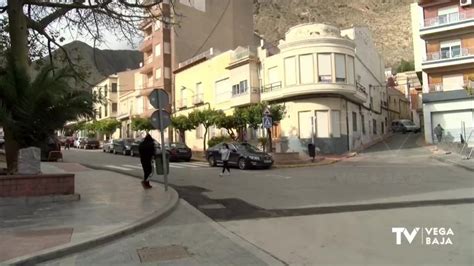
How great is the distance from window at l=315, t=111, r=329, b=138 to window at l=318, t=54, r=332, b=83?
7.90ft

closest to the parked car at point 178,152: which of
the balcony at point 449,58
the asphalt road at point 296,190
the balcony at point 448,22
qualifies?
the asphalt road at point 296,190

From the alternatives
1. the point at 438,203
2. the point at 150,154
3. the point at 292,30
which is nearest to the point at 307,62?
the point at 292,30

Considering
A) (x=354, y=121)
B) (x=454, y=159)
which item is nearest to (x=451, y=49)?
(x=354, y=121)

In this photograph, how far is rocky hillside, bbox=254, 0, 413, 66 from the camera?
125125 millimetres

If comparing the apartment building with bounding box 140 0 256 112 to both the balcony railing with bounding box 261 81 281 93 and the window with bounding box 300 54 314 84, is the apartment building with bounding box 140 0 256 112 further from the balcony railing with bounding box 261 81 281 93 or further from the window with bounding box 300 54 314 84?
the window with bounding box 300 54 314 84

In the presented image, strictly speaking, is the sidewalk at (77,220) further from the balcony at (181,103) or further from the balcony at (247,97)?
the balcony at (181,103)

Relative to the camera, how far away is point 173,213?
37.3ft

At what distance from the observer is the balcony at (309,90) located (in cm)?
3475

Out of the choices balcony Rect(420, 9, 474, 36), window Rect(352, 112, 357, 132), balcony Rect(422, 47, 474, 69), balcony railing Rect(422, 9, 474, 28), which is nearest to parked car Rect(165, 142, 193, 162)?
window Rect(352, 112, 357, 132)

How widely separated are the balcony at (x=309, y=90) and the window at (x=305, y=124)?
1.45 meters

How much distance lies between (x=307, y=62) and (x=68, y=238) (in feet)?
94.5

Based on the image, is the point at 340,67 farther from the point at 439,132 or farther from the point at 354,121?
the point at 439,132

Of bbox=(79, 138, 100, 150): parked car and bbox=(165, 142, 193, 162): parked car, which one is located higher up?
bbox=(79, 138, 100, 150): parked car

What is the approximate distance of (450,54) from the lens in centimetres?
4022
